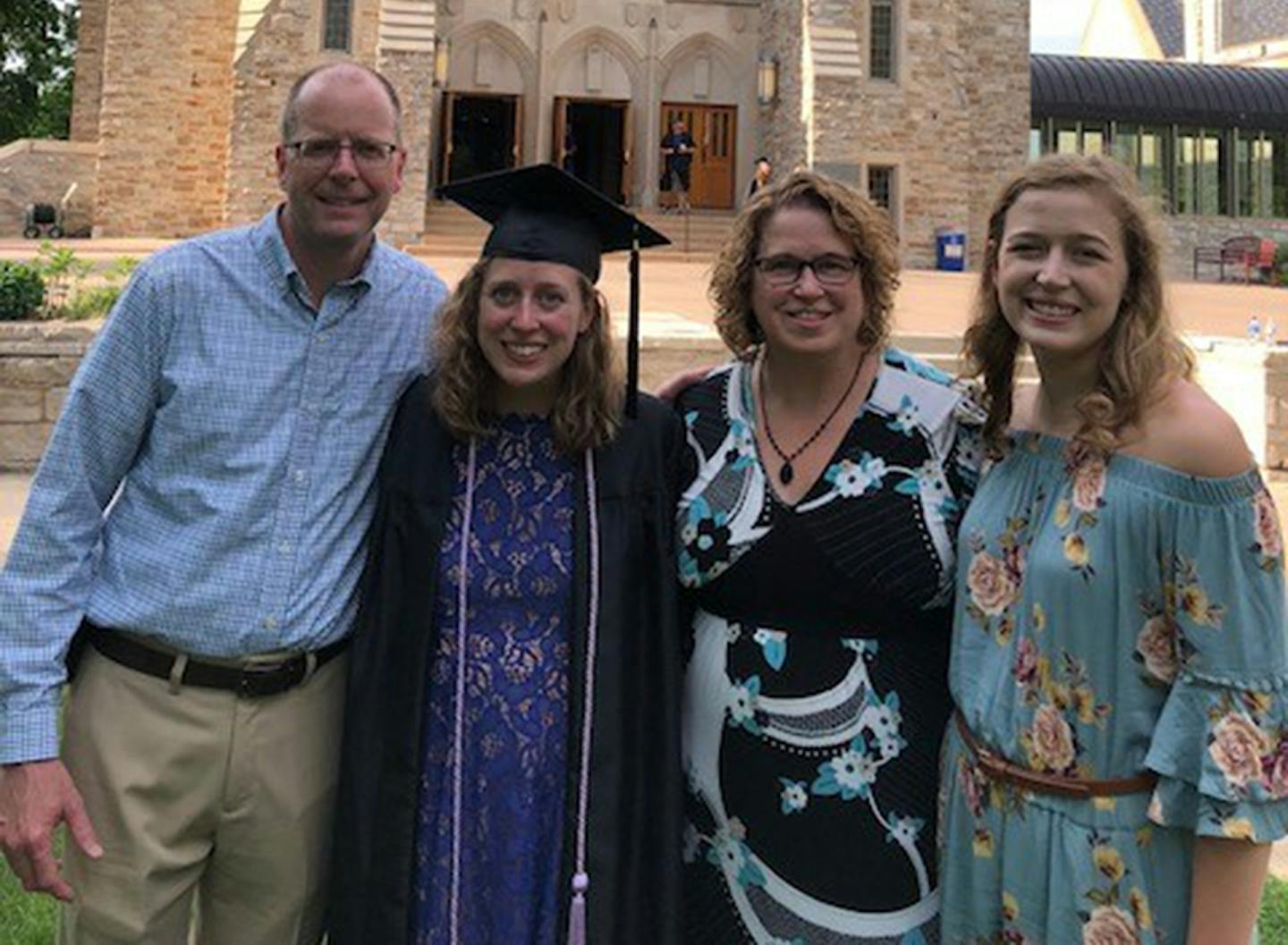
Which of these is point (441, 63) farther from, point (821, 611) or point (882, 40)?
point (821, 611)

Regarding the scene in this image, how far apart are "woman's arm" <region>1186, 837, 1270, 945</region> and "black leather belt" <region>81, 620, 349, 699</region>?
1.69 metres

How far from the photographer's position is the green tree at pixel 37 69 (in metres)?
30.3

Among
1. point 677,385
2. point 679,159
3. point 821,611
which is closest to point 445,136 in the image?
point 679,159

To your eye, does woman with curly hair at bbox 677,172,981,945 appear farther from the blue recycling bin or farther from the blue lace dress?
the blue recycling bin

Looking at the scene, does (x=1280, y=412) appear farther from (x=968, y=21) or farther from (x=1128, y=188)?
(x=968, y=21)

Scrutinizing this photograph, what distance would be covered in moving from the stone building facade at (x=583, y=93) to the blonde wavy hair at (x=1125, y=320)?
59.6 ft

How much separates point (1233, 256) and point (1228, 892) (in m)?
29.6

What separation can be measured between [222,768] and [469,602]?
24.3 inches

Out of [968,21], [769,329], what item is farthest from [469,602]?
[968,21]

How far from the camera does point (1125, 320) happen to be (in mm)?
1979

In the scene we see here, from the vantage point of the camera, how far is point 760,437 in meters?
2.40

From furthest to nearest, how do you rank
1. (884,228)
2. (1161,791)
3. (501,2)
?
1. (501,2)
2. (884,228)
3. (1161,791)

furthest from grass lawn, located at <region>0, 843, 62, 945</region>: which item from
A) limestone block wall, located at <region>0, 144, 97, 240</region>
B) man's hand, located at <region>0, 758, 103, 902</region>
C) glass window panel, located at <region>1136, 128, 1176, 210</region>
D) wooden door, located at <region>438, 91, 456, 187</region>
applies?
glass window panel, located at <region>1136, 128, 1176, 210</region>

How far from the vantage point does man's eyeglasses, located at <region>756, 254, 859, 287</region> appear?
230cm
